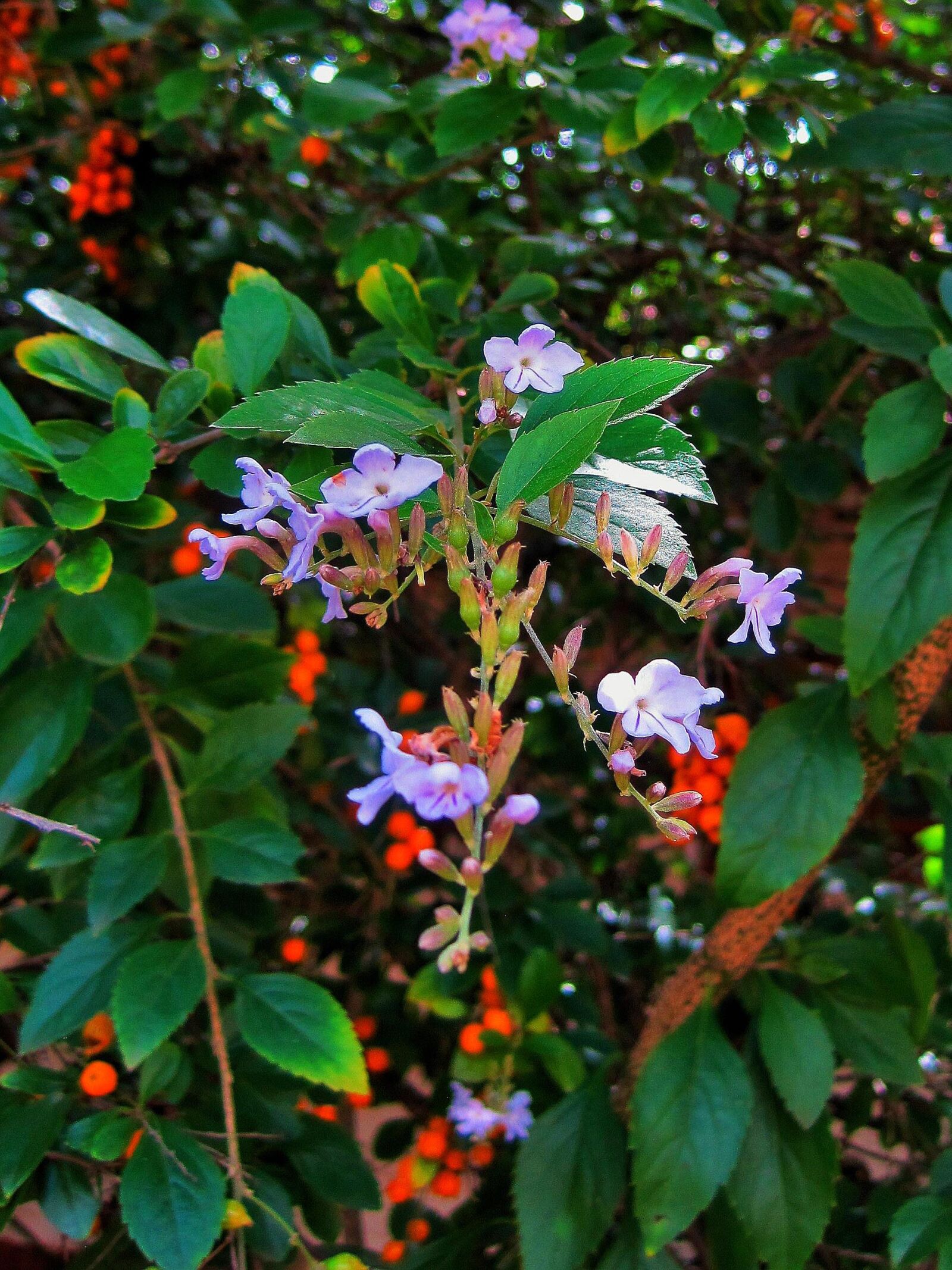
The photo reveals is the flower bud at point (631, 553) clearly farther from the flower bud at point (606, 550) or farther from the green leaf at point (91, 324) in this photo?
the green leaf at point (91, 324)

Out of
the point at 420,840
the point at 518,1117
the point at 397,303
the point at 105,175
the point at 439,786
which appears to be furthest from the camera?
the point at 105,175

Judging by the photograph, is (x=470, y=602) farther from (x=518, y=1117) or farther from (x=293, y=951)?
(x=293, y=951)

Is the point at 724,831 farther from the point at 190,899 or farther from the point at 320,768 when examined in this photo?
the point at 320,768

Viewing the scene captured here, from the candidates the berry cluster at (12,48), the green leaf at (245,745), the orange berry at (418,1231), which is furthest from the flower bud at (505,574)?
the berry cluster at (12,48)

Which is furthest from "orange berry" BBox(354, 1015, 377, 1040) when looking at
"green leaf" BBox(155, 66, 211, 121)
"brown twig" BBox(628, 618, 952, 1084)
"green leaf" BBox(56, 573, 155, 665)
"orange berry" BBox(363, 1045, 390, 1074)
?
"green leaf" BBox(155, 66, 211, 121)

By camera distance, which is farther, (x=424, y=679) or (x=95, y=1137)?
(x=424, y=679)

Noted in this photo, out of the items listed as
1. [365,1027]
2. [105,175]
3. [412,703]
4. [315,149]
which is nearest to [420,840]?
[412,703]

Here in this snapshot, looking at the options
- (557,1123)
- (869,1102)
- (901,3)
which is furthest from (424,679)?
(901,3)
